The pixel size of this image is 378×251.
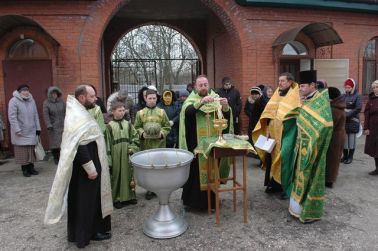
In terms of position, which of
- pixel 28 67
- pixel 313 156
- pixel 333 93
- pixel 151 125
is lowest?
pixel 313 156

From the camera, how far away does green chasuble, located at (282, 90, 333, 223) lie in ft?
13.6

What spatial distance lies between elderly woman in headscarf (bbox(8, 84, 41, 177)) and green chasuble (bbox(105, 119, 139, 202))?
271 cm

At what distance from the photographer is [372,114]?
6.61 metres

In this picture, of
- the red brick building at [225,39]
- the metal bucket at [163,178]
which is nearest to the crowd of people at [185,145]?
the metal bucket at [163,178]

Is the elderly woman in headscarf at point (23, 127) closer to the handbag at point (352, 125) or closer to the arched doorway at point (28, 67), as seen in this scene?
the arched doorway at point (28, 67)

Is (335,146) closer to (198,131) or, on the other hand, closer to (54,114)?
(198,131)

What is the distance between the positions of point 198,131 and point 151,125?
742 millimetres

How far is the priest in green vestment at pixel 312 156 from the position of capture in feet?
13.6

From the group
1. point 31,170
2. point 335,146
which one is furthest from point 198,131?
point 31,170

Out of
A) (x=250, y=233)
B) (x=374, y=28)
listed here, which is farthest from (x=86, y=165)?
(x=374, y=28)

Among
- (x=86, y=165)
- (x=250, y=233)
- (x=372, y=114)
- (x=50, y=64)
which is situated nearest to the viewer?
(x=86, y=165)

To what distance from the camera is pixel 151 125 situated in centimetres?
498

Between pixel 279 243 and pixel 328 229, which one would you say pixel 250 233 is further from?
pixel 328 229

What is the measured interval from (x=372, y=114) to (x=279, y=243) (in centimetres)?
407
